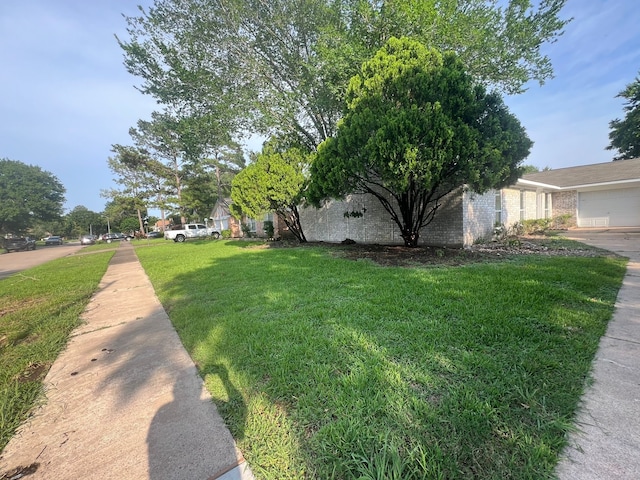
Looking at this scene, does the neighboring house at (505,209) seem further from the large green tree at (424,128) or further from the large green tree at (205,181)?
the large green tree at (205,181)

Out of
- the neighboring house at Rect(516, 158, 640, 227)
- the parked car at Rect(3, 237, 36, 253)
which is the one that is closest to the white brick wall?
the neighboring house at Rect(516, 158, 640, 227)

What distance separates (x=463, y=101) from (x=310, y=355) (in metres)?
6.70

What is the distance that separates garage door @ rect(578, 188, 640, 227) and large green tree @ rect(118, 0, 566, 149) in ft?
28.1

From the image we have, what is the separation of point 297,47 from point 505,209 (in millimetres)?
10860

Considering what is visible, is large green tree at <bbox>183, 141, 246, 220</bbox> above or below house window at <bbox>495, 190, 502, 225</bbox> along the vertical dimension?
above

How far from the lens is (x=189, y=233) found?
89.2 feet

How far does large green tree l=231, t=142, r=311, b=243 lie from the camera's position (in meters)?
11.7

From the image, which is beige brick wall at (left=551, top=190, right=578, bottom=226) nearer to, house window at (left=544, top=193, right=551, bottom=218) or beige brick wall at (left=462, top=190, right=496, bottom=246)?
house window at (left=544, top=193, right=551, bottom=218)

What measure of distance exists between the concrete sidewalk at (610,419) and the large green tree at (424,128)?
171 inches

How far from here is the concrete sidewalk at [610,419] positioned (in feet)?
4.59

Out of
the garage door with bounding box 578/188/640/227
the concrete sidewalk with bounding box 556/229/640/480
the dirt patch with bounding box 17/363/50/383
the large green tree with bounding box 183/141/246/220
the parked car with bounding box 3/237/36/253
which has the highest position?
the large green tree with bounding box 183/141/246/220

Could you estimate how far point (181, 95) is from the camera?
12055mm

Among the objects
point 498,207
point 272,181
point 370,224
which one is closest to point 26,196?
point 272,181

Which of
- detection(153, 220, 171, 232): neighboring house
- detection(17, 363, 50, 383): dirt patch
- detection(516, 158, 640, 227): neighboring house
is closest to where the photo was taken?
detection(17, 363, 50, 383): dirt patch
